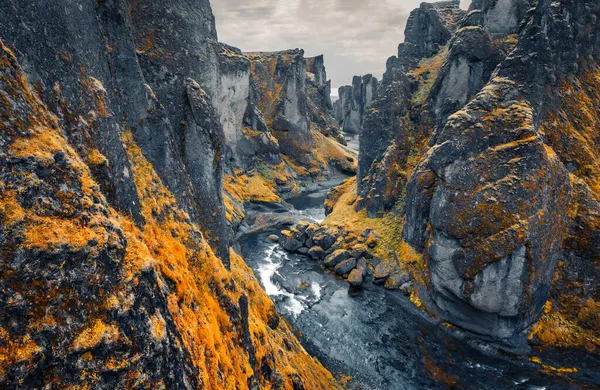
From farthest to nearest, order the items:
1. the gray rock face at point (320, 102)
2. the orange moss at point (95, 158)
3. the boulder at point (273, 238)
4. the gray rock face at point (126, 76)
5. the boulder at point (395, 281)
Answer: the gray rock face at point (320, 102)
the boulder at point (273, 238)
the boulder at point (395, 281)
the orange moss at point (95, 158)
the gray rock face at point (126, 76)

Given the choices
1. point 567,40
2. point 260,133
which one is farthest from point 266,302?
point 260,133

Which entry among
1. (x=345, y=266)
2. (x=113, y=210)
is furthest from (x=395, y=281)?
(x=113, y=210)

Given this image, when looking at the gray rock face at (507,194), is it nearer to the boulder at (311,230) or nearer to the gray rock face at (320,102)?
the boulder at (311,230)

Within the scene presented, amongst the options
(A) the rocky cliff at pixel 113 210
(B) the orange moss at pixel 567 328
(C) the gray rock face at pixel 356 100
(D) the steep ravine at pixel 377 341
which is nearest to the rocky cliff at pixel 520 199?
(B) the orange moss at pixel 567 328

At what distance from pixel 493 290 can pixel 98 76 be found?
102 ft

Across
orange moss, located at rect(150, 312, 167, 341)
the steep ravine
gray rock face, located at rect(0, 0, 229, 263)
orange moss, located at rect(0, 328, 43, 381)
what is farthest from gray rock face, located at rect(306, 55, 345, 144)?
orange moss, located at rect(0, 328, 43, 381)

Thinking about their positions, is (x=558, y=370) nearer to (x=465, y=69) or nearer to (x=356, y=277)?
(x=356, y=277)

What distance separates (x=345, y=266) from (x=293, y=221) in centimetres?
2023

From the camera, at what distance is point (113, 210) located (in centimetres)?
738

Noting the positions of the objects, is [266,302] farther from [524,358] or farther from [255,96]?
[255,96]

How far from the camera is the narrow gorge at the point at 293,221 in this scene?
541 cm

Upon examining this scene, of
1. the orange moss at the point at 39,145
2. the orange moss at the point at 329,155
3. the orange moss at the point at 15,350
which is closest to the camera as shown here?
the orange moss at the point at 15,350

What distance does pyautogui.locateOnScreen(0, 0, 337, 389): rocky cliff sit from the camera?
487cm

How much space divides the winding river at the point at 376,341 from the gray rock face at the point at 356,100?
400ft
